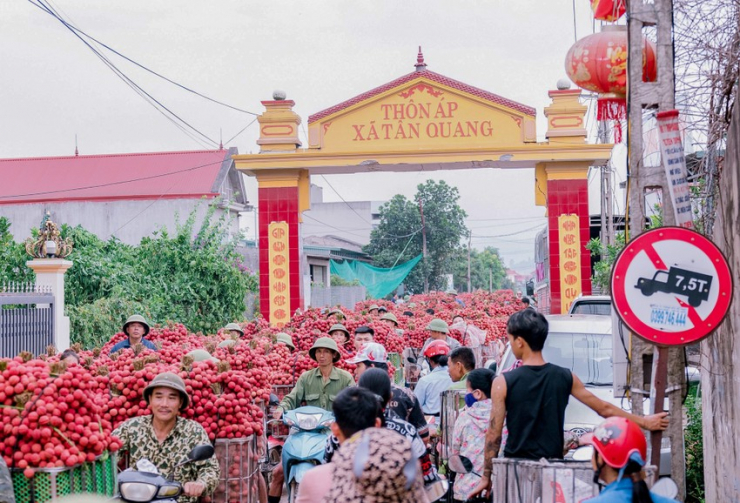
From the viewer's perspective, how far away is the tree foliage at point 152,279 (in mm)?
21719

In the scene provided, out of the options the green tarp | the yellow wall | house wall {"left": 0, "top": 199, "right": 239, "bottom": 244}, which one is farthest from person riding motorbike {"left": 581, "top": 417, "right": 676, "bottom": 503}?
house wall {"left": 0, "top": 199, "right": 239, "bottom": 244}

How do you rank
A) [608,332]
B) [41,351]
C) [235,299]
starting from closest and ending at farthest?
1. [608,332]
2. [41,351]
3. [235,299]

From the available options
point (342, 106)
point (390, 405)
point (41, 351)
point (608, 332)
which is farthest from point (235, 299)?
point (390, 405)

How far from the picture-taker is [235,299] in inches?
1021

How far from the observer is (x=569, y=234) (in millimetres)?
22266

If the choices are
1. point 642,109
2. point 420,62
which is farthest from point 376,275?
point 642,109

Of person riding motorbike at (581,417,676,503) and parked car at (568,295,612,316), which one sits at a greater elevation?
parked car at (568,295,612,316)

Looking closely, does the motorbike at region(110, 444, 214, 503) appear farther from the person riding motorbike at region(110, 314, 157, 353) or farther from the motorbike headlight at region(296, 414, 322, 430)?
the person riding motorbike at region(110, 314, 157, 353)

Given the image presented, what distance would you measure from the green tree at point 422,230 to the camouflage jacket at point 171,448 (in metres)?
58.4

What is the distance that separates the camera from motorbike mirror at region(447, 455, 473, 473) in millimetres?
6074

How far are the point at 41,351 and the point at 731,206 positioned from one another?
1485cm

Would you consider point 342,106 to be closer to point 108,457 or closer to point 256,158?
point 256,158

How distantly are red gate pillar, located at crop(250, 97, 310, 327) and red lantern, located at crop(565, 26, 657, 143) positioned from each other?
1522 centimetres

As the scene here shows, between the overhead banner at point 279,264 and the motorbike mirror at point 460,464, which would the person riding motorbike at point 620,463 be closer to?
the motorbike mirror at point 460,464
